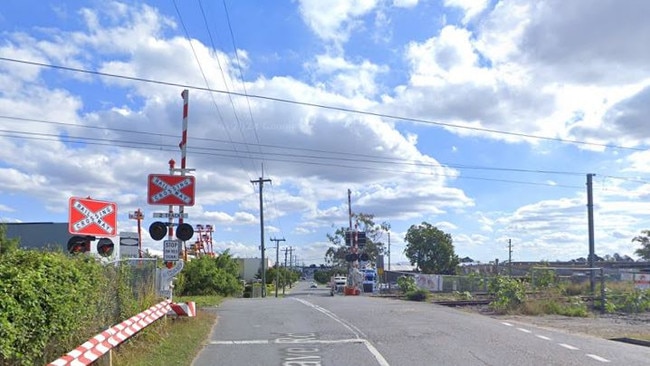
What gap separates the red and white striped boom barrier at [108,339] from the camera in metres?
7.55

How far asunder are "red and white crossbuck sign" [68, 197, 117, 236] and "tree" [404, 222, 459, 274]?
8727 cm

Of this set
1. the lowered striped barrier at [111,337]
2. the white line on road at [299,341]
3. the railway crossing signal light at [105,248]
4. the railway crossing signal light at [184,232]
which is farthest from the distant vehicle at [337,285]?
the railway crossing signal light at [105,248]

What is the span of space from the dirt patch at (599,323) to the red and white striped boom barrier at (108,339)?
37.2 feet

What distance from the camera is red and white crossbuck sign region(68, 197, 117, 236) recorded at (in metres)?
10.7

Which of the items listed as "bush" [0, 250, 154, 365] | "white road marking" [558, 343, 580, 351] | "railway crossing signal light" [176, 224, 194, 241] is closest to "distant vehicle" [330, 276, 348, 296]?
"railway crossing signal light" [176, 224, 194, 241]

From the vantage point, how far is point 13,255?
8.11 meters

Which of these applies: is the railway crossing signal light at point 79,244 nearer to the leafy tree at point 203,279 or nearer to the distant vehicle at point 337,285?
the leafy tree at point 203,279

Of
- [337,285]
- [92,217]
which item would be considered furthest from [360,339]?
[337,285]

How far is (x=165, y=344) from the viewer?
504 inches

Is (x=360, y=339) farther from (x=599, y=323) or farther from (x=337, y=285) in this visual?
(x=337, y=285)

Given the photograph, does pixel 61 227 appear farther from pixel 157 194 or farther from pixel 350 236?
pixel 157 194

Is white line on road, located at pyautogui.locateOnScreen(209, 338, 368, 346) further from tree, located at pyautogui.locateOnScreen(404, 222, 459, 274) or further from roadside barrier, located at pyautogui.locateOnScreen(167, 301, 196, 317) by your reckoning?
tree, located at pyautogui.locateOnScreen(404, 222, 459, 274)

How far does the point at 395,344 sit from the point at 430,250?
8552 centimetres

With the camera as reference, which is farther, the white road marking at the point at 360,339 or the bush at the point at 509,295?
the bush at the point at 509,295
